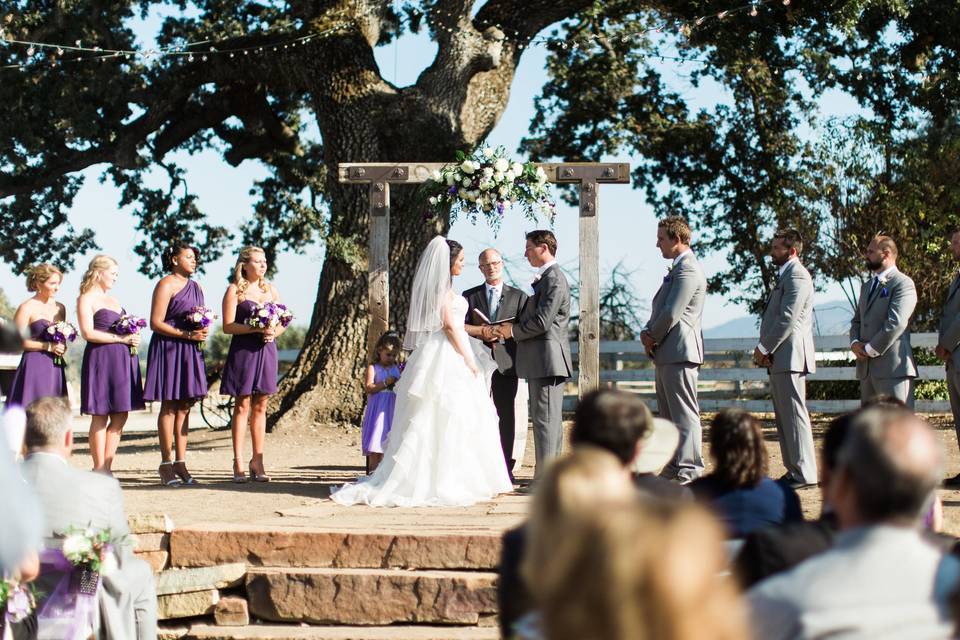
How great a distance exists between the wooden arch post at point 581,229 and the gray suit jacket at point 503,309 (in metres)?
0.58

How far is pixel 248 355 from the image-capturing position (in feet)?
27.2

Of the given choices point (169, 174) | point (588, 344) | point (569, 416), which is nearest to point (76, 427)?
point (169, 174)

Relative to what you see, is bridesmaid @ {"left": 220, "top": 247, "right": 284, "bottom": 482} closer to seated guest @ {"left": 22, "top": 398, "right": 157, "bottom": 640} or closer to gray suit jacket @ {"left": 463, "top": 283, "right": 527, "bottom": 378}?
gray suit jacket @ {"left": 463, "top": 283, "right": 527, "bottom": 378}

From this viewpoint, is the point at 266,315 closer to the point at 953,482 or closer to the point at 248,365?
the point at 248,365

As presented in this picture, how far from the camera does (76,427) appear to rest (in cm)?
1862

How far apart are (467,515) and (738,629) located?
5021 mm

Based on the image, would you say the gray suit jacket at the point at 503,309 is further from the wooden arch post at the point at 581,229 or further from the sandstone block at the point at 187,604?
the sandstone block at the point at 187,604

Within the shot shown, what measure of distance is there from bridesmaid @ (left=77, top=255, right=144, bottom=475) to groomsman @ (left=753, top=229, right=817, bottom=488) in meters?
4.47

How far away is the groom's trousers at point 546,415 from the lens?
A: 757 centimetres

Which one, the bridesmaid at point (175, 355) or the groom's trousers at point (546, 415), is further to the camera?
the bridesmaid at point (175, 355)

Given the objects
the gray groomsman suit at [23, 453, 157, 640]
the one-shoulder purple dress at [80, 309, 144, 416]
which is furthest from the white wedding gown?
the gray groomsman suit at [23, 453, 157, 640]

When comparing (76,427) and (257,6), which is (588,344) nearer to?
(257,6)

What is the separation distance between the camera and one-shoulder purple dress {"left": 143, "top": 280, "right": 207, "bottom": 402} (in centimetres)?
801

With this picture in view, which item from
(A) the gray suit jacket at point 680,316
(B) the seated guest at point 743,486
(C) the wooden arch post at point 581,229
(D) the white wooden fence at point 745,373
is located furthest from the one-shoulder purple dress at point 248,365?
(D) the white wooden fence at point 745,373
